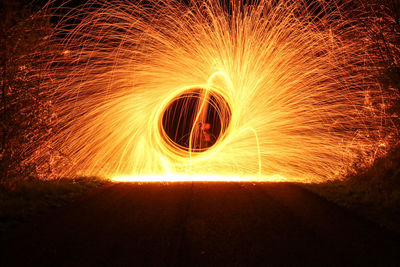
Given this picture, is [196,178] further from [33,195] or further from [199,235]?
[199,235]

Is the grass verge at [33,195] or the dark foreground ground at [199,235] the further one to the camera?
the grass verge at [33,195]

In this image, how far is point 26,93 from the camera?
329 inches

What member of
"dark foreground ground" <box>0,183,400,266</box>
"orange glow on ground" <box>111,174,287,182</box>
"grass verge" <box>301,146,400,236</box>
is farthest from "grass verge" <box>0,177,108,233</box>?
"grass verge" <box>301,146,400,236</box>

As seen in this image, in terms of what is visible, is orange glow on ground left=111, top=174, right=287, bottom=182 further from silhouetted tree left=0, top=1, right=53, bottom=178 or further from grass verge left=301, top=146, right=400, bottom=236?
silhouetted tree left=0, top=1, right=53, bottom=178

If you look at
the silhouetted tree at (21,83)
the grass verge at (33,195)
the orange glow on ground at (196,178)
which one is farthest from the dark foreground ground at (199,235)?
the orange glow on ground at (196,178)

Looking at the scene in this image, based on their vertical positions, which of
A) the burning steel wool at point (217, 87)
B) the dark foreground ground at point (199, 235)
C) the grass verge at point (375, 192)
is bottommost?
the dark foreground ground at point (199, 235)

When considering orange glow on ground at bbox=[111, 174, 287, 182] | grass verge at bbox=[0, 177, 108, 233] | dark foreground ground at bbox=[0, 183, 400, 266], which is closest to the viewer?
dark foreground ground at bbox=[0, 183, 400, 266]

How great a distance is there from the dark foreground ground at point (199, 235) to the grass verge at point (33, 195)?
0.39 m

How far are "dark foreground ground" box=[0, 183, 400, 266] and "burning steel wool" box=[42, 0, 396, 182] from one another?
16.3ft

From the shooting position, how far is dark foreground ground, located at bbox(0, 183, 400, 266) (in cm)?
425

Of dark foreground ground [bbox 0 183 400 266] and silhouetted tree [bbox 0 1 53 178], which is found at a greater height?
silhouetted tree [bbox 0 1 53 178]

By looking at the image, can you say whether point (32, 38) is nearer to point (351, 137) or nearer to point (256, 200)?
point (256, 200)

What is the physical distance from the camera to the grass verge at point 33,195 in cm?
654

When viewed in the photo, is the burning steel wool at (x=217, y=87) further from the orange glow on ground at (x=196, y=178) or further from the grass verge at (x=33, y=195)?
the grass verge at (x=33, y=195)
